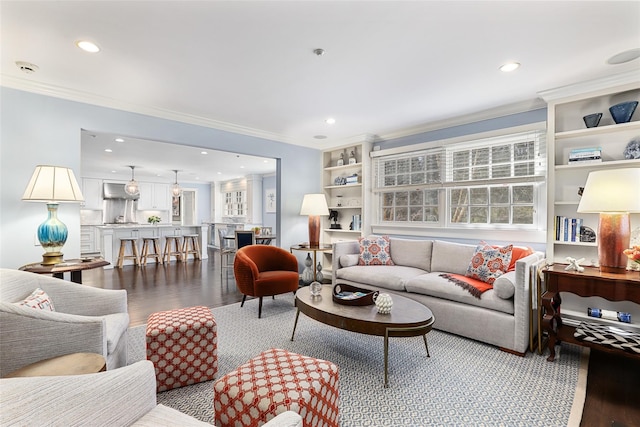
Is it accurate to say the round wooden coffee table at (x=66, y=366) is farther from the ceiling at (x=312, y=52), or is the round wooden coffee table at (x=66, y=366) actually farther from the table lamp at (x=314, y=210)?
the table lamp at (x=314, y=210)

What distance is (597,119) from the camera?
10.0ft

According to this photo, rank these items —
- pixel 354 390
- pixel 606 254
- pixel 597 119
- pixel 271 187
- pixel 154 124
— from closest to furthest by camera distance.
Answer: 1. pixel 354 390
2. pixel 606 254
3. pixel 597 119
4. pixel 154 124
5. pixel 271 187

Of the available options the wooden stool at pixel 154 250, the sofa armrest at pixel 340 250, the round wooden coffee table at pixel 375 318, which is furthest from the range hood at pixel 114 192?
the round wooden coffee table at pixel 375 318

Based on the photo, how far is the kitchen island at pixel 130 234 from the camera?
7.09 metres

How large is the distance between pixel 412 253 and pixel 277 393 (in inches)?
126

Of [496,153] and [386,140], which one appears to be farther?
[386,140]

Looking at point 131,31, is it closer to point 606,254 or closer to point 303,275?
point 303,275

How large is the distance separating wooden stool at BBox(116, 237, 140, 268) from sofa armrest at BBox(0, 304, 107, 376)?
643 cm

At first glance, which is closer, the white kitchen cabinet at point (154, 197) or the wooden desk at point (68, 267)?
the wooden desk at point (68, 267)

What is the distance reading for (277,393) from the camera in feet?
4.75

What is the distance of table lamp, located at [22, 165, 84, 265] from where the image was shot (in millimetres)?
2619

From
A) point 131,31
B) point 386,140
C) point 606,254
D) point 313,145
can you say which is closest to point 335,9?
point 131,31

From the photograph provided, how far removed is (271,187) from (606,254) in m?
8.21

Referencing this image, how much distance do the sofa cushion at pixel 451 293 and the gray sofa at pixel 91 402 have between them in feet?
8.27
